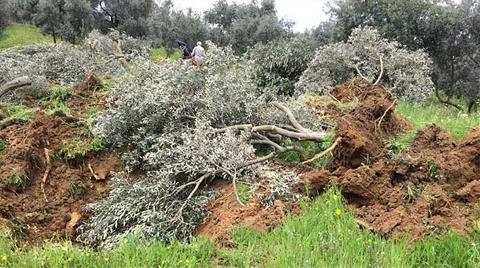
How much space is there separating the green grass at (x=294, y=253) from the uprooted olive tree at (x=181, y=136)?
0.96 metres

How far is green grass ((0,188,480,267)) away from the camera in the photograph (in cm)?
393

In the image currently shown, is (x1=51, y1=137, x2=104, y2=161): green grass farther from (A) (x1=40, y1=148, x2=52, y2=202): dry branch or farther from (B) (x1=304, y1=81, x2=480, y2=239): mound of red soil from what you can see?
(B) (x1=304, y1=81, x2=480, y2=239): mound of red soil

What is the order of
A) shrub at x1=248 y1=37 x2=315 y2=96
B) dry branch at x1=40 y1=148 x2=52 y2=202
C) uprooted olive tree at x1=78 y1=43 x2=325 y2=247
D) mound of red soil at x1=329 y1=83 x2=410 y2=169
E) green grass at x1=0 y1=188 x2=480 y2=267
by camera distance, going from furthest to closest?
shrub at x1=248 y1=37 x2=315 y2=96
dry branch at x1=40 y1=148 x2=52 y2=202
uprooted olive tree at x1=78 y1=43 x2=325 y2=247
mound of red soil at x1=329 y1=83 x2=410 y2=169
green grass at x1=0 y1=188 x2=480 y2=267

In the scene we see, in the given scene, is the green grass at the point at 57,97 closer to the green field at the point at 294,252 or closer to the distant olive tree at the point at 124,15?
the green field at the point at 294,252

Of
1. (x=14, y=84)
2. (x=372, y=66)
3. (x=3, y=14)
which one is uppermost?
(x=372, y=66)

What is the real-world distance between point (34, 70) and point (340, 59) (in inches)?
277

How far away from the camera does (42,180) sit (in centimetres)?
701

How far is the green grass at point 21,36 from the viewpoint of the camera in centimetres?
3147

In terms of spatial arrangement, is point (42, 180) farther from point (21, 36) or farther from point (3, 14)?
point (21, 36)

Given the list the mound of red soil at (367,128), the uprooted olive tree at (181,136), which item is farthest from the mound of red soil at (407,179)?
the uprooted olive tree at (181,136)

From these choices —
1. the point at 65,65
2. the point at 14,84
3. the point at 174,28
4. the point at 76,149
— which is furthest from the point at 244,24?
the point at 76,149

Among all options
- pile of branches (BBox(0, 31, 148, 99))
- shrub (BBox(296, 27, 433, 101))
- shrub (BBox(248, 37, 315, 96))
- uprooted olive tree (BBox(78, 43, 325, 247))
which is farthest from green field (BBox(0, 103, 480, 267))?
shrub (BBox(248, 37, 315, 96))

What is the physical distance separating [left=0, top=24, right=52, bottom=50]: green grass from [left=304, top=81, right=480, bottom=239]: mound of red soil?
2878 cm

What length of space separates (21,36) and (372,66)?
90.9 ft
